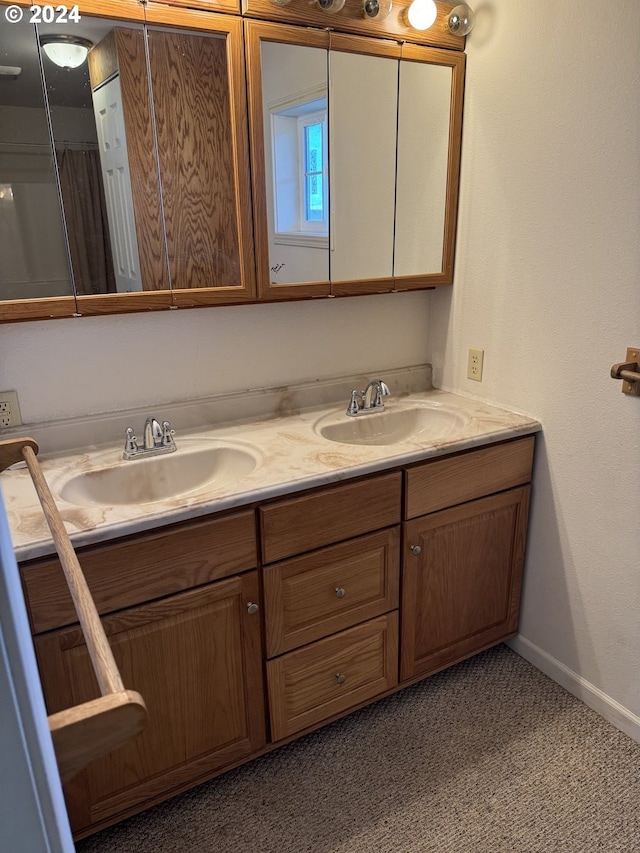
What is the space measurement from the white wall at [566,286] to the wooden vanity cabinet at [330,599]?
0.52m

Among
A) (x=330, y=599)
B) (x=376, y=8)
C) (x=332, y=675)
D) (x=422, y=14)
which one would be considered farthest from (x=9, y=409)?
(x=422, y=14)

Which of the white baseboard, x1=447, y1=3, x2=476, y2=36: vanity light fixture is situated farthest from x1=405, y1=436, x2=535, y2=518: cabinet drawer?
x1=447, y1=3, x2=476, y2=36: vanity light fixture

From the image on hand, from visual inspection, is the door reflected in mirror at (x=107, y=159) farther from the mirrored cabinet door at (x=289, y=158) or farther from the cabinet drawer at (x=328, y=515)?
the cabinet drawer at (x=328, y=515)

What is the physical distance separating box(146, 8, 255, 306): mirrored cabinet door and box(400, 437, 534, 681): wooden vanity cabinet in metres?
0.75

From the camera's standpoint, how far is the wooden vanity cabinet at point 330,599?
1.43m

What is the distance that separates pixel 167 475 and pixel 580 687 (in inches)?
53.1

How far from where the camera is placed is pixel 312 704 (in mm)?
1594

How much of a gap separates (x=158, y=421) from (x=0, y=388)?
39 centimetres

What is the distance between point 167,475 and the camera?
157cm

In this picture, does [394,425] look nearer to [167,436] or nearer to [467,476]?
[467,476]

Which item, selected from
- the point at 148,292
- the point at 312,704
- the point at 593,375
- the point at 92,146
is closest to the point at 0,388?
the point at 148,292

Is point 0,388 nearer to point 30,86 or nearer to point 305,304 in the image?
point 30,86

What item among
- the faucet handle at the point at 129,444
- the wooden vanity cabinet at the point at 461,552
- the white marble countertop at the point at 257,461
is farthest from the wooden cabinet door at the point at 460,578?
the faucet handle at the point at 129,444

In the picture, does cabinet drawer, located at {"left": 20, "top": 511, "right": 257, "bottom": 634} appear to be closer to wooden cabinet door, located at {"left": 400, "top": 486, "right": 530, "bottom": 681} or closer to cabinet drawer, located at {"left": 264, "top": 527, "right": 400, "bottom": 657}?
cabinet drawer, located at {"left": 264, "top": 527, "right": 400, "bottom": 657}
